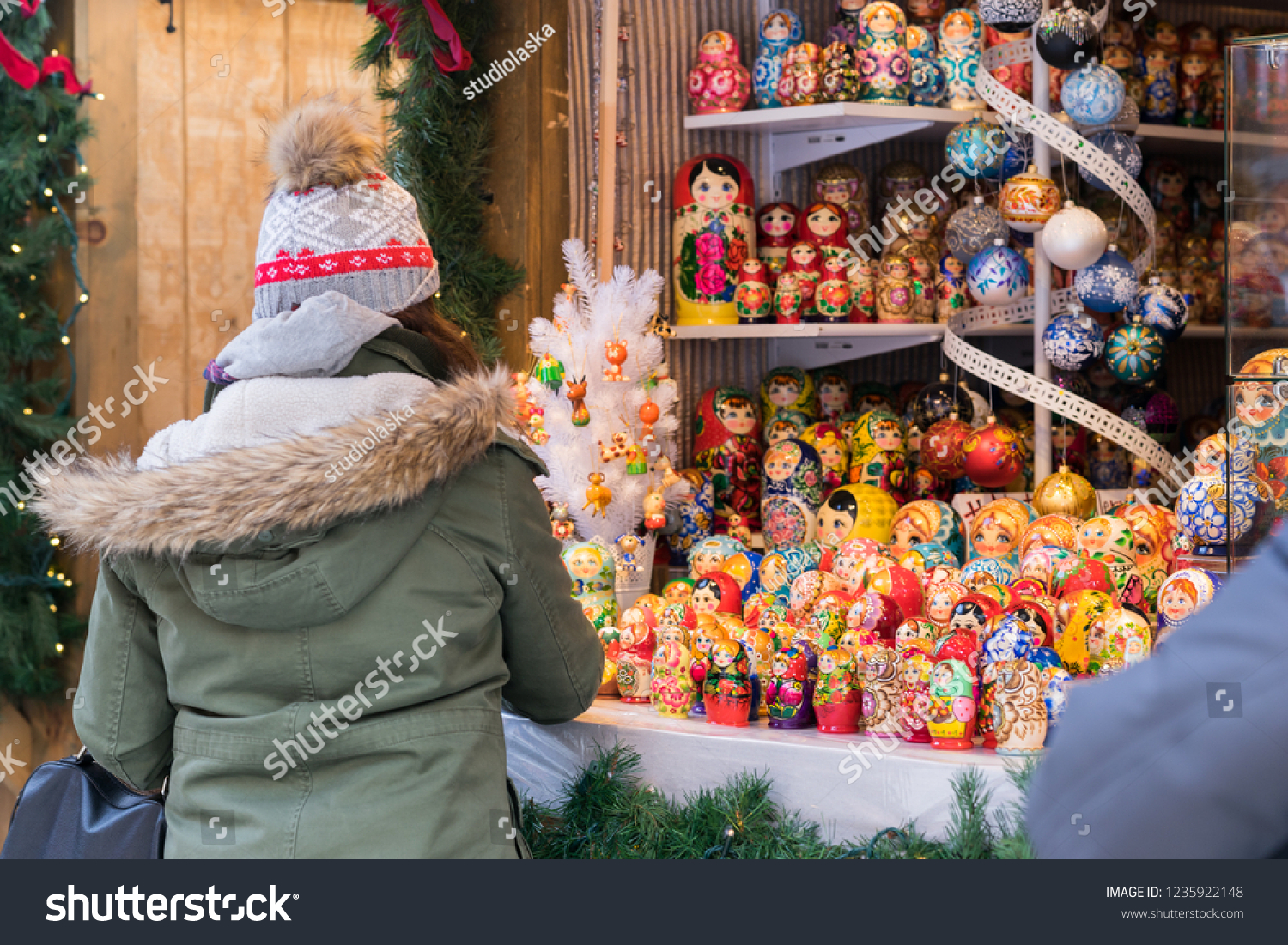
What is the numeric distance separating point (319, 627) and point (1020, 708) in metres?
1.07

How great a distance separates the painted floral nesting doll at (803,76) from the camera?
3375 mm

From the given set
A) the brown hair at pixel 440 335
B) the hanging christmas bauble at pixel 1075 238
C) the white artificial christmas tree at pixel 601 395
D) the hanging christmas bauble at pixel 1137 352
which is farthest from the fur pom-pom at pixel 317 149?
the hanging christmas bauble at pixel 1137 352

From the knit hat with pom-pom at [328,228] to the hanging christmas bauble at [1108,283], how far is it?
2.23 m

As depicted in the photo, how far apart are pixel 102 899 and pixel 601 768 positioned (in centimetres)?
100

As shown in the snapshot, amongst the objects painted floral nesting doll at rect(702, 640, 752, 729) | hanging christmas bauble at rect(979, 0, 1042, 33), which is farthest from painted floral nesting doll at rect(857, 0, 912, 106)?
painted floral nesting doll at rect(702, 640, 752, 729)

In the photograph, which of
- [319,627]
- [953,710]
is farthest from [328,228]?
[953,710]

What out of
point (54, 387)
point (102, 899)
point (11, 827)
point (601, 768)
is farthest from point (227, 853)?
point (54, 387)

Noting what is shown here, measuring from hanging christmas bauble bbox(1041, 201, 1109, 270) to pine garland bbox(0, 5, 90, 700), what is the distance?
2.88 m

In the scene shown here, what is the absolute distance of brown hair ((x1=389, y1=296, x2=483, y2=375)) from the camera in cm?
165

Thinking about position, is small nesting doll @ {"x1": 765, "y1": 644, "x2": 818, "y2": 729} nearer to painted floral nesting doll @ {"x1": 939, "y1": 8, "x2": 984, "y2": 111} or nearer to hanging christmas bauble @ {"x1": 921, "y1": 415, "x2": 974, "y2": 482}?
hanging christmas bauble @ {"x1": 921, "y1": 415, "x2": 974, "y2": 482}

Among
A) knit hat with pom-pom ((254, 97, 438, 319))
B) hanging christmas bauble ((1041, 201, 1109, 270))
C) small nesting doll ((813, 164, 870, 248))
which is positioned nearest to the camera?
knit hat with pom-pom ((254, 97, 438, 319))

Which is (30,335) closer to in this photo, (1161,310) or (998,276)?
(998,276)

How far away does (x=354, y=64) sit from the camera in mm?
3445

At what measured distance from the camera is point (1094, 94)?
3230mm
